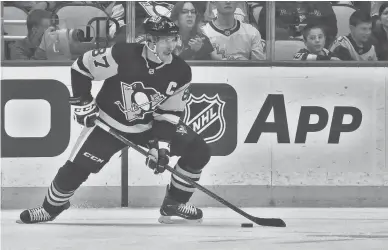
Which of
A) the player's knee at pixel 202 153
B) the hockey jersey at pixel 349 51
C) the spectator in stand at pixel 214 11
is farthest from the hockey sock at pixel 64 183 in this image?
the hockey jersey at pixel 349 51

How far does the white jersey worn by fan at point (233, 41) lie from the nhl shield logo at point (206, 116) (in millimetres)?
285

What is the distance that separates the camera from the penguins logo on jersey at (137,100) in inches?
215

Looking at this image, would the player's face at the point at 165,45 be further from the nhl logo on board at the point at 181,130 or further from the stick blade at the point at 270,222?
the stick blade at the point at 270,222

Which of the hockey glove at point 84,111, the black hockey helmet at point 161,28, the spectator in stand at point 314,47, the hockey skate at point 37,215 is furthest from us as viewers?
the spectator in stand at point 314,47

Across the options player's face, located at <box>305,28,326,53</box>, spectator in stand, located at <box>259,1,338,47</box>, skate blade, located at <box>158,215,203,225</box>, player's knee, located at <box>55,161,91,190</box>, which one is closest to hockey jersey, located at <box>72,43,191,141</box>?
player's knee, located at <box>55,161,91,190</box>

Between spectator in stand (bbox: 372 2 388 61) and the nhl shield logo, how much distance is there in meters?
1.05

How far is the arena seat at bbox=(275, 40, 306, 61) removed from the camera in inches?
256

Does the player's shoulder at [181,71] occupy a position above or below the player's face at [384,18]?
below

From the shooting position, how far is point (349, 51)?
655cm

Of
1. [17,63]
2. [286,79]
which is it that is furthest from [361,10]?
[17,63]

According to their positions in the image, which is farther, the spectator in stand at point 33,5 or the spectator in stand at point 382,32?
the spectator in stand at point 382,32

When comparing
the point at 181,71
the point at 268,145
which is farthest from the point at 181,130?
the point at 268,145

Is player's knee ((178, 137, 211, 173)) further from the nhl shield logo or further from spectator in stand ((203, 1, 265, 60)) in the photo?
spectator in stand ((203, 1, 265, 60))

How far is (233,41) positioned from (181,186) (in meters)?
1.25
